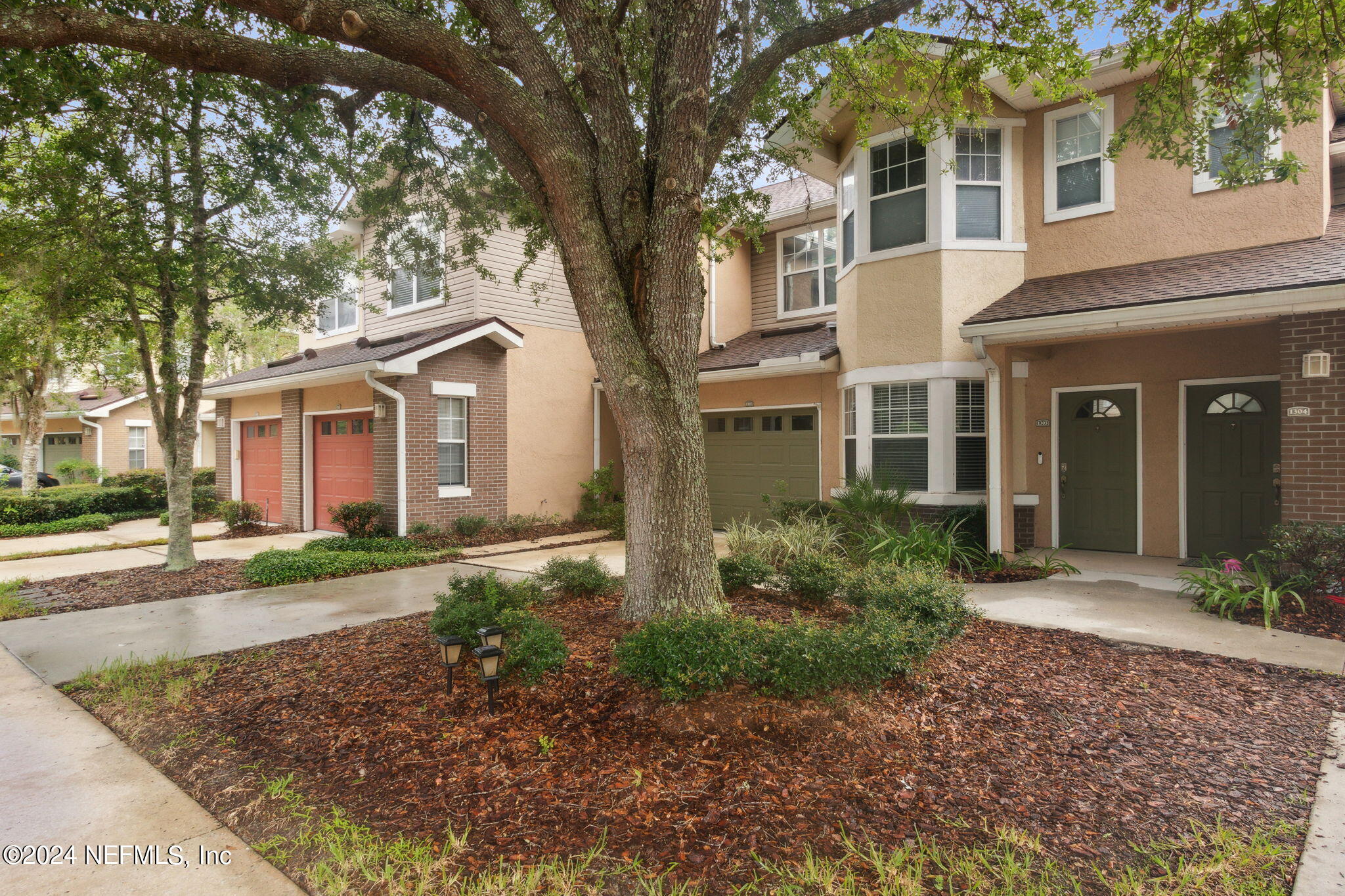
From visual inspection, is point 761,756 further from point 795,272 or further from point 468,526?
point 795,272

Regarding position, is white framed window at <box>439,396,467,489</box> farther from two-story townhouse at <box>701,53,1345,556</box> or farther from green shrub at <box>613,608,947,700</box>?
green shrub at <box>613,608,947,700</box>

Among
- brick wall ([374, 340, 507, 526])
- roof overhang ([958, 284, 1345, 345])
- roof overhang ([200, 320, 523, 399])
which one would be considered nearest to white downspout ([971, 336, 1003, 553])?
roof overhang ([958, 284, 1345, 345])

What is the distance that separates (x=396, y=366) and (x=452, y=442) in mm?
1874

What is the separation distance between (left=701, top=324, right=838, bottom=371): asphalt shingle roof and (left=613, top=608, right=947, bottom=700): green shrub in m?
6.74

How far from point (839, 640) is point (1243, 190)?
798cm

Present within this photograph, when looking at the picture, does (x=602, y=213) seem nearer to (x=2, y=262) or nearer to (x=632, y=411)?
(x=632, y=411)

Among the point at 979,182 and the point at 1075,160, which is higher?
the point at 1075,160

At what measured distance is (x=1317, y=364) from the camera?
20.6 feet

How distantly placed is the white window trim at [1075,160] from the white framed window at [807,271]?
396 cm

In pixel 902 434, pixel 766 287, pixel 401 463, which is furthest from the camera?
pixel 766 287

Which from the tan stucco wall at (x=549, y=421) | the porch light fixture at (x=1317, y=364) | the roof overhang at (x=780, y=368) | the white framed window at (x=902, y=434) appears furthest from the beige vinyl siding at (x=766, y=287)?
the porch light fixture at (x=1317, y=364)

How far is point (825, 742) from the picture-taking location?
11.3 feet

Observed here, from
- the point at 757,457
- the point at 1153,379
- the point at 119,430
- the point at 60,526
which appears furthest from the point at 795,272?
the point at 119,430

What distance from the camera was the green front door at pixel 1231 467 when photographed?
761 centimetres
